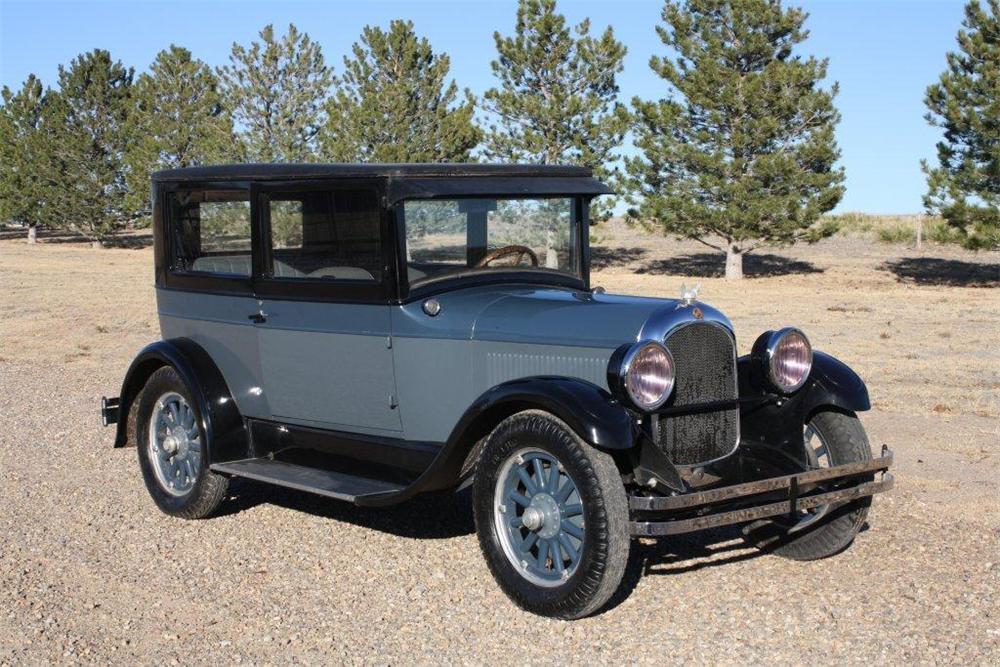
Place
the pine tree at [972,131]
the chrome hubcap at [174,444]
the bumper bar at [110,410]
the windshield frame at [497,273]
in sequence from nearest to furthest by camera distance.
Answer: the windshield frame at [497,273] < the chrome hubcap at [174,444] < the bumper bar at [110,410] < the pine tree at [972,131]

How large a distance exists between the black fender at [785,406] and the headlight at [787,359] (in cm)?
6

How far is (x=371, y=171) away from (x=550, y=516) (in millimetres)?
1922

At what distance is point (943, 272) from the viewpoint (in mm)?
30562

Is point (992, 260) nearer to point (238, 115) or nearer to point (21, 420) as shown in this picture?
point (238, 115)

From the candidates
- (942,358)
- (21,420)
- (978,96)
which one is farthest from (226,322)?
(978,96)

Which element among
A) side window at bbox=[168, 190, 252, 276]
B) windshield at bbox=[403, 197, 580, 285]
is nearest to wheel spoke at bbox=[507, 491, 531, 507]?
windshield at bbox=[403, 197, 580, 285]

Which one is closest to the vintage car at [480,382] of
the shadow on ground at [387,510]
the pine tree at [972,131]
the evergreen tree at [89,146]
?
the shadow on ground at [387,510]

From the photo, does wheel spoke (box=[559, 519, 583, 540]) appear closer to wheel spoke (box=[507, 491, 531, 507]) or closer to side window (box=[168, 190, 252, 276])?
wheel spoke (box=[507, 491, 531, 507])

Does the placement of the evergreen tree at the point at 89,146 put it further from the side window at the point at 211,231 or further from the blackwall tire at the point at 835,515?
the blackwall tire at the point at 835,515

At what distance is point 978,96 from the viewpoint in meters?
25.0

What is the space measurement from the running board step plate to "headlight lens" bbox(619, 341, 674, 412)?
1305 mm

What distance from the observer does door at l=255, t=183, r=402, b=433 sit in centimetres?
577

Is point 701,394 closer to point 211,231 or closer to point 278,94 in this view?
point 211,231

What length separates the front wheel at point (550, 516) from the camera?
464 centimetres
